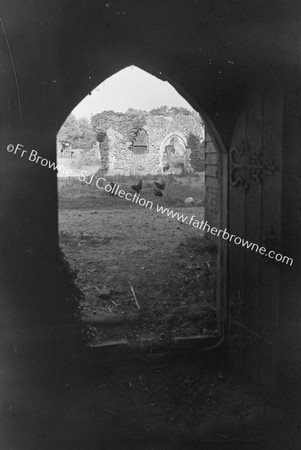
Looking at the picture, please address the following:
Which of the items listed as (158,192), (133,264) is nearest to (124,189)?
(158,192)

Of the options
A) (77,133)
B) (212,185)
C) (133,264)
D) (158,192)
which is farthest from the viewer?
(212,185)

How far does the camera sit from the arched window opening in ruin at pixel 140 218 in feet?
8.34

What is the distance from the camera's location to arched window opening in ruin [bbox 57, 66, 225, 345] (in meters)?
2.54

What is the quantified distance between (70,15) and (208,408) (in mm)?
2196

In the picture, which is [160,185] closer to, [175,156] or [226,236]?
[175,156]

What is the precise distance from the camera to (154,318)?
110 inches

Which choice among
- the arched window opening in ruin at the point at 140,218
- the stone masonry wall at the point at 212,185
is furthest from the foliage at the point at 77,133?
the stone masonry wall at the point at 212,185

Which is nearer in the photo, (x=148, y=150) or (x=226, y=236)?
(x=148, y=150)

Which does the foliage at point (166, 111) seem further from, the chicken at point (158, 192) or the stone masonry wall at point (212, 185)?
the chicken at point (158, 192)

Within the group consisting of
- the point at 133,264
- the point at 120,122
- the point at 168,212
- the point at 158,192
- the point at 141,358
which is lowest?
the point at 141,358

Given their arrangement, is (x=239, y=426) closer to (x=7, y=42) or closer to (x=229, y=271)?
(x=229, y=271)

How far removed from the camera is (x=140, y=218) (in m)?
2.66

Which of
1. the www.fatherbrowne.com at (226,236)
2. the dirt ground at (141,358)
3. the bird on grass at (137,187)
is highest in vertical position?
the bird on grass at (137,187)

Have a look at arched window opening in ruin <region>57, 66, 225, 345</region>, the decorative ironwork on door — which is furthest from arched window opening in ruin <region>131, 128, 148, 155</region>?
the decorative ironwork on door
